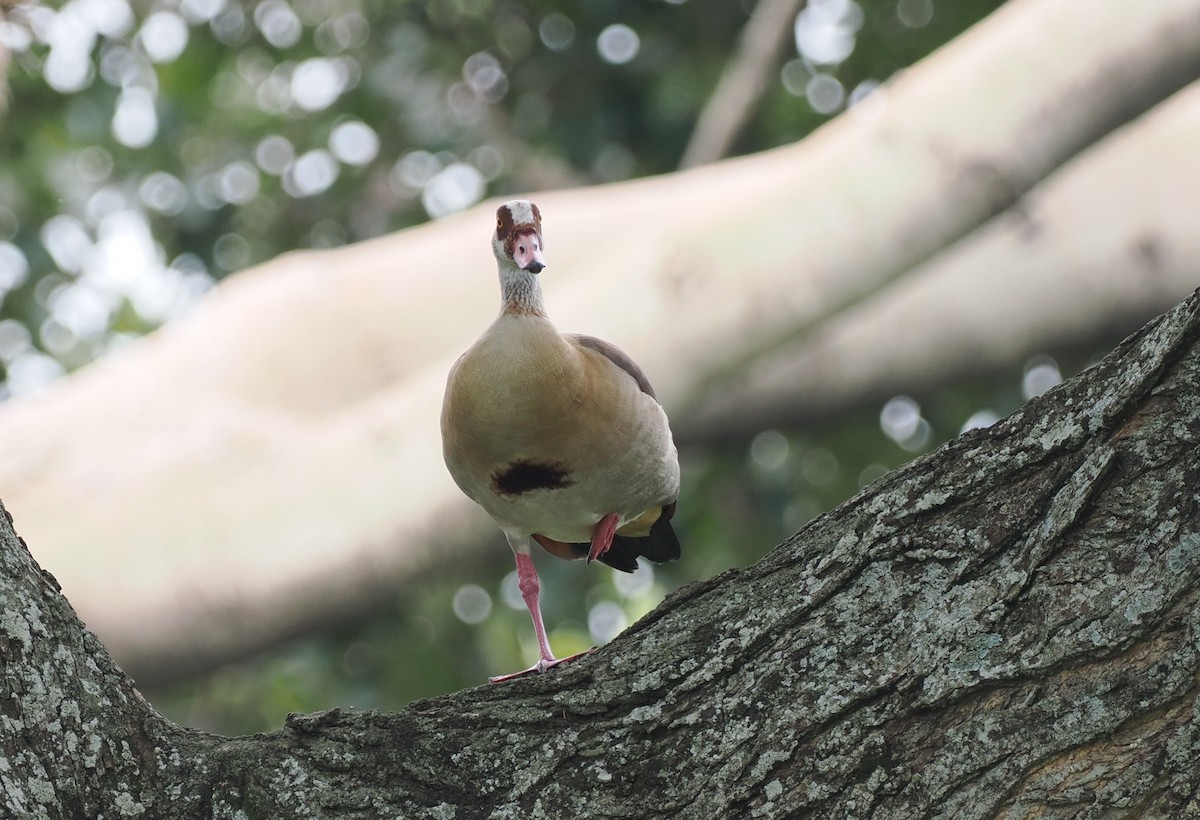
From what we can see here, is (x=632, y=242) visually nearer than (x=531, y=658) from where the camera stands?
Yes

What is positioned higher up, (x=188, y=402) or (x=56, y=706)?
(x=188, y=402)

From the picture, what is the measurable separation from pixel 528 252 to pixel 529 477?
0.59m

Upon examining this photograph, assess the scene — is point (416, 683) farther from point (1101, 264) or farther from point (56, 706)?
point (56, 706)

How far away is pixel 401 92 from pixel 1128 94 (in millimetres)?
5516

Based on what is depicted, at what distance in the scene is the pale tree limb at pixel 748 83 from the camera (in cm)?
736

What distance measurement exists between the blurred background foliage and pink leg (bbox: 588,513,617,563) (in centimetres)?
443

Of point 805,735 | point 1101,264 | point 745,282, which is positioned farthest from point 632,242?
point 805,735

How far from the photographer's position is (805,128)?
948 centimetres

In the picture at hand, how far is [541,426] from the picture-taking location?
3342 millimetres

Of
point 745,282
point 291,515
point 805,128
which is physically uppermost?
point 805,128

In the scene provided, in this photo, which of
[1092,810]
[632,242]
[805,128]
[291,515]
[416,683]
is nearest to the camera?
[1092,810]

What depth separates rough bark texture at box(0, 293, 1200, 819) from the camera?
201cm

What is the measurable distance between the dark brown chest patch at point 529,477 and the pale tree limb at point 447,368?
56.1 inches

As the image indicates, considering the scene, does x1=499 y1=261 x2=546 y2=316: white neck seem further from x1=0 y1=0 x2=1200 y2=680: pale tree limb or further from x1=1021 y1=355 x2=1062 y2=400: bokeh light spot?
x1=1021 y1=355 x2=1062 y2=400: bokeh light spot
